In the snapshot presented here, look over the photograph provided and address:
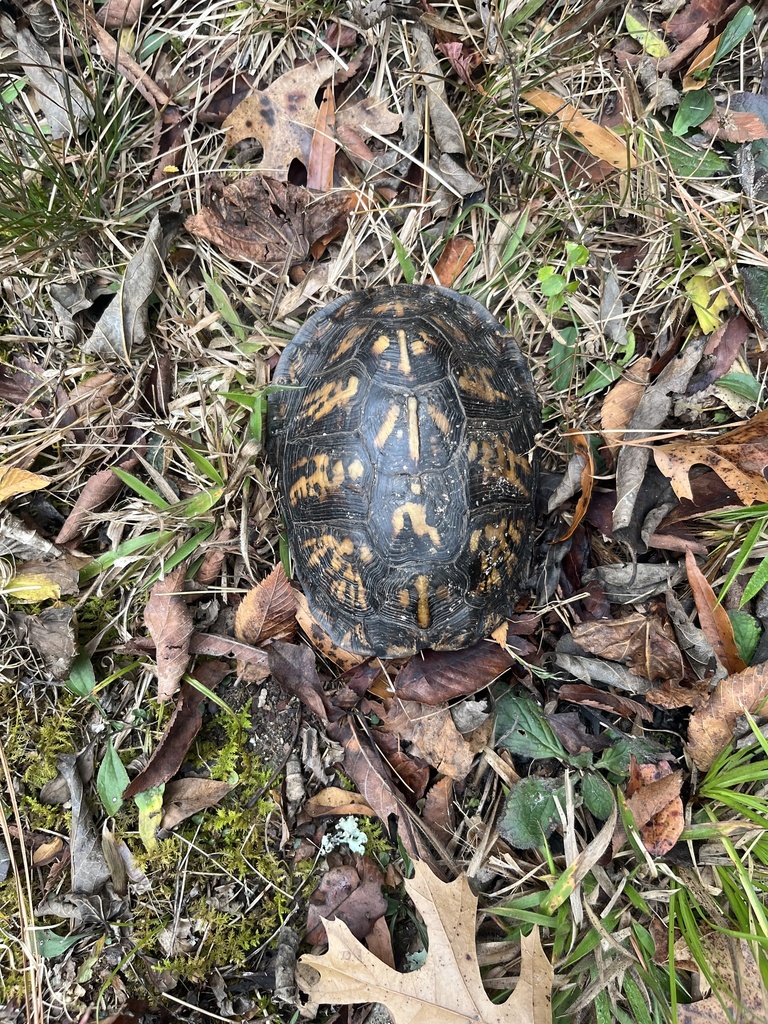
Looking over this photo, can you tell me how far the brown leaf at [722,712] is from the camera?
1.95 metres

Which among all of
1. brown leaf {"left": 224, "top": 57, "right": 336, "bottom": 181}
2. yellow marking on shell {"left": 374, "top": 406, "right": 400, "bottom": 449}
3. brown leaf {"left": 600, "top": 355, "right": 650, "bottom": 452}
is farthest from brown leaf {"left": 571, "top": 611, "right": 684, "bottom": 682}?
brown leaf {"left": 224, "top": 57, "right": 336, "bottom": 181}

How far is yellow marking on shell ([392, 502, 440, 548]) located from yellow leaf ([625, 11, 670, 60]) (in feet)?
6.15

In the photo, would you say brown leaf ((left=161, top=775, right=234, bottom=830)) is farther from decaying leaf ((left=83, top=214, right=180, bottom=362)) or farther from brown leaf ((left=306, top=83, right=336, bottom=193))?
brown leaf ((left=306, top=83, right=336, bottom=193))

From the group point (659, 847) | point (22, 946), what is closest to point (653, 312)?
point (659, 847)

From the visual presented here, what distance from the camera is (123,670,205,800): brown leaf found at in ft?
6.85

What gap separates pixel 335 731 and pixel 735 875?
1290 millimetres

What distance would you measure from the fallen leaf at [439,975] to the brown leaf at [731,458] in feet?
4.73

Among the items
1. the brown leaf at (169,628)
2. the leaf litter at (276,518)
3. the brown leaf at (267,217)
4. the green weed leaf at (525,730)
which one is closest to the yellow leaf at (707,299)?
the leaf litter at (276,518)

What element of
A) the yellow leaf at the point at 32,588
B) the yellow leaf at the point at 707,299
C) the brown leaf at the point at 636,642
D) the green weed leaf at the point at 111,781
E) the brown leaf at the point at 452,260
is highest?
the brown leaf at the point at 452,260

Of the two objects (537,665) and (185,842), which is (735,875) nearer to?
(537,665)

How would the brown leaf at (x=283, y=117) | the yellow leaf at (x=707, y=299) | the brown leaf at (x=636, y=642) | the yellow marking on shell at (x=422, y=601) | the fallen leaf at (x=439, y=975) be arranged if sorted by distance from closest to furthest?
Answer: the fallen leaf at (x=439, y=975) < the yellow marking on shell at (x=422, y=601) < the brown leaf at (x=636, y=642) < the yellow leaf at (x=707, y=299) < the brown leaf at (x=283, y=117)

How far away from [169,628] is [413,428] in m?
1.09

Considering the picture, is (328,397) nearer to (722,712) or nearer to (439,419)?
(439,419)

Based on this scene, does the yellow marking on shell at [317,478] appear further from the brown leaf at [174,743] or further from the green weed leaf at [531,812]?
the green weed leaf at [531,812]
